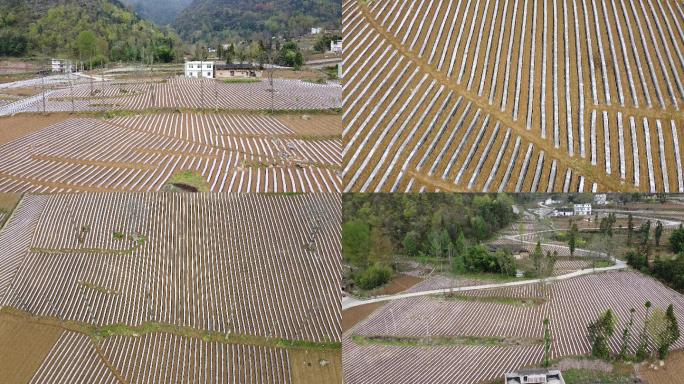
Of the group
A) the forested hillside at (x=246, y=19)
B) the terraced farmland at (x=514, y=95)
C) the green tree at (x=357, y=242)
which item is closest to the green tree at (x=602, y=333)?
the terraced farmland at (x=514, y=95)

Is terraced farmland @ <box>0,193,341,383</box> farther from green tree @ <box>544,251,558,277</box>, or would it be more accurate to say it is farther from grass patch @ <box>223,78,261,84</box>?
grass patch @ <box>223,78,261,84</box>

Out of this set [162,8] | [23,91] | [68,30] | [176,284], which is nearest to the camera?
[176,284]

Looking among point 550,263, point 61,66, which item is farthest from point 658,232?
point 61,66

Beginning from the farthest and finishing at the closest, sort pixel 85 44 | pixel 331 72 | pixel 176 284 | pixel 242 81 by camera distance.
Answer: pixel 242 81 → pixel 331 72 → pixel 85 44 → pixel 176 284

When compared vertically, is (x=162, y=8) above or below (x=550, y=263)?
above

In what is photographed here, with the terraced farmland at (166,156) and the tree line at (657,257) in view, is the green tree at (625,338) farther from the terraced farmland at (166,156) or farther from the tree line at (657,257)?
the terraced farmland at (166,156)

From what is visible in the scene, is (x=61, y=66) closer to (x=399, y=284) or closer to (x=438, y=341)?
(x=399, y=284)

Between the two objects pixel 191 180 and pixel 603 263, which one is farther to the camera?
pixel 191 180

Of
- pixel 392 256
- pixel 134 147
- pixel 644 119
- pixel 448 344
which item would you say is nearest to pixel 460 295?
pixel 448 344
